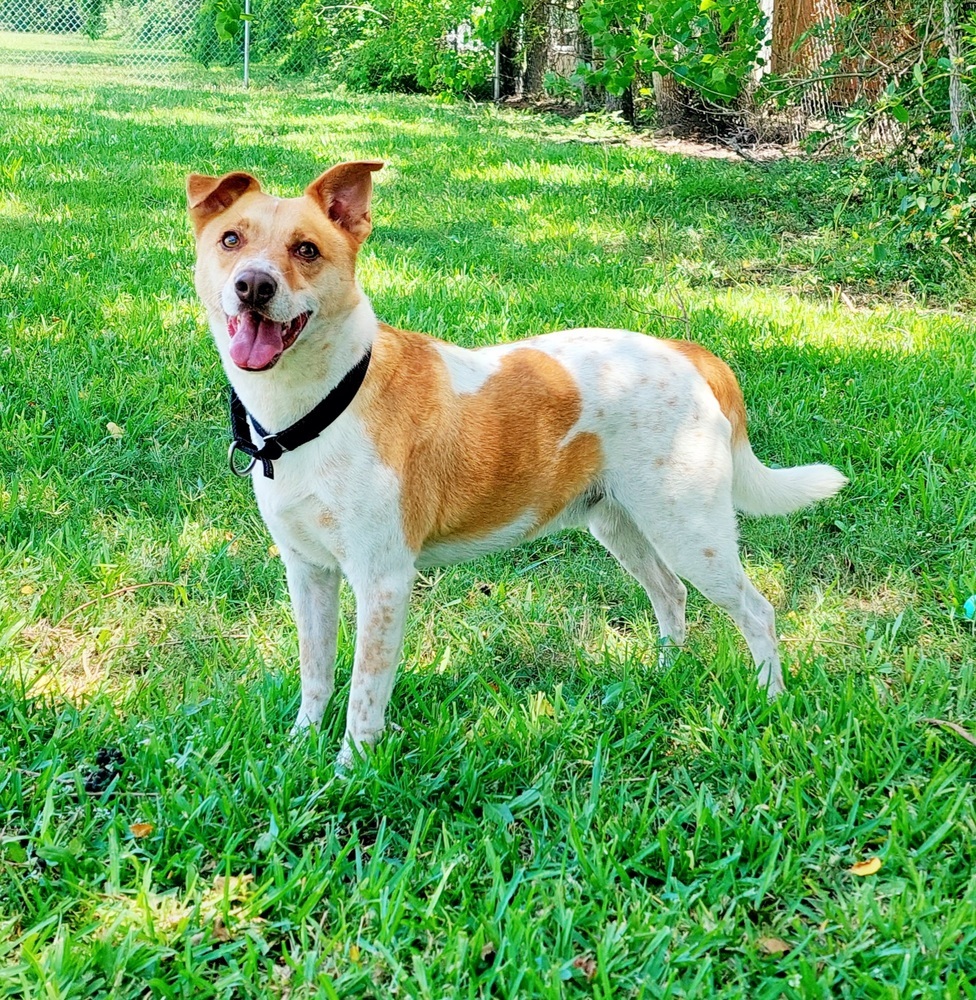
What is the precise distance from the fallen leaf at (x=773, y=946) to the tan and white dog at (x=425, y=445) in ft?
3.25

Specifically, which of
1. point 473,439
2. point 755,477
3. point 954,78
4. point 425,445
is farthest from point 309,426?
point 954,78

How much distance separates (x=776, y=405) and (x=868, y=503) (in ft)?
2.93

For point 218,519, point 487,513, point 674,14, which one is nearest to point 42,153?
point 674,14

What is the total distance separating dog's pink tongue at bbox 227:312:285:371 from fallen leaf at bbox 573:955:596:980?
5.07ft

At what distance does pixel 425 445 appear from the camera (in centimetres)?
283

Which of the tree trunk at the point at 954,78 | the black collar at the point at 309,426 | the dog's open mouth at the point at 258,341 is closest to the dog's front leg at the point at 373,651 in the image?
the black collar at the point at 309,426

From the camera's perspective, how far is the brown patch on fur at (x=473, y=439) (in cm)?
279

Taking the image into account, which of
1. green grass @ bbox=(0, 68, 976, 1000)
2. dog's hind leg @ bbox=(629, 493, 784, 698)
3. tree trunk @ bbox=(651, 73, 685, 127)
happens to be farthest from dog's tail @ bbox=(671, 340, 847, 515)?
tree trunk @ bbox=(651, 73, 685, 127)

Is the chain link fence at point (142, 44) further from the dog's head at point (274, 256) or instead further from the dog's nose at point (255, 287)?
the dog's nose at point (255, 287)

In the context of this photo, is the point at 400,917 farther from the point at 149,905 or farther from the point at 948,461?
the point at 948,461

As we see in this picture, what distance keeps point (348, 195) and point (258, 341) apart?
2.04ft

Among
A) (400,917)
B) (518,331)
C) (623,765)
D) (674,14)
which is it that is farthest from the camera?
(674,14)

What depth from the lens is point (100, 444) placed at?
14.2ft

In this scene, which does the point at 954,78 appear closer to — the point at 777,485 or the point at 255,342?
the point at 777,485
